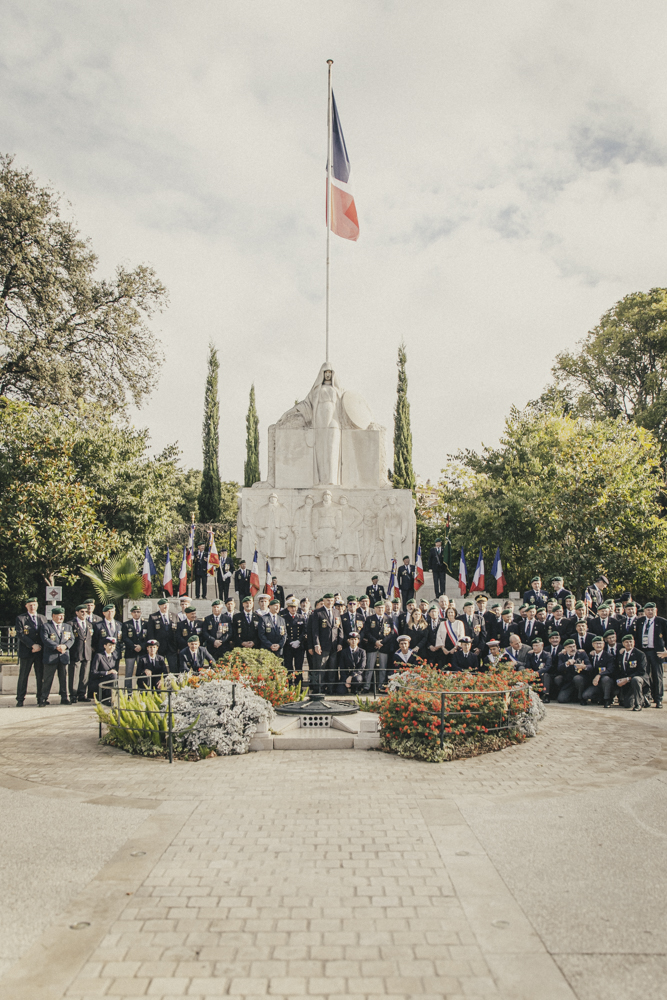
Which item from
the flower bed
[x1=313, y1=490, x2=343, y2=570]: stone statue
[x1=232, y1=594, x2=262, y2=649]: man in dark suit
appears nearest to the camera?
the flower bed

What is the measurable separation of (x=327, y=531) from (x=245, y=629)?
424 inches

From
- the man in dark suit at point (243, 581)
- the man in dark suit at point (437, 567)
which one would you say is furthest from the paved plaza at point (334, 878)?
the man in dark suit at point (437, 567)

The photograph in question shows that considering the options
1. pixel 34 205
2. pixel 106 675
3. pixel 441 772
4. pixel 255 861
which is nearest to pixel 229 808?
pixel 255 861

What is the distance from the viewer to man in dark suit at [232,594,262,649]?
514 inches

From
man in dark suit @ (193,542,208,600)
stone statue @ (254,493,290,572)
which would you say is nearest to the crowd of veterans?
stone statue @ (254,493,290,572)

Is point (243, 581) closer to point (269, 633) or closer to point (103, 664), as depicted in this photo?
point (103, 664)

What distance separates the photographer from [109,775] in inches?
316

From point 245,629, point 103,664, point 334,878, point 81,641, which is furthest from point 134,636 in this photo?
point 334,878

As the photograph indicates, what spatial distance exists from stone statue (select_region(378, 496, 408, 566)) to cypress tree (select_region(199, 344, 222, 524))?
89.4 feet

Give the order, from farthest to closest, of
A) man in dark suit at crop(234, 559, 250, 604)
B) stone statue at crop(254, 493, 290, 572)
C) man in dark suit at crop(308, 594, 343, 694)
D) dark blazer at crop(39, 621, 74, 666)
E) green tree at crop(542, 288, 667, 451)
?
green tree at crop(542, 288, 667, 451) → stone statue at crop(254, 493, 290, 572) → man in dark suit at crop(234, 559, 250, 604) → man in dark suit at crop(308, 594, 343, 694) → dark blazer at crop(39, 621, 74, 666)

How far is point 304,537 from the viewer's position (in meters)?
24.0

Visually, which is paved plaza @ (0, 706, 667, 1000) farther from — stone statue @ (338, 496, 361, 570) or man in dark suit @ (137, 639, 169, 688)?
stone statue @ (338, 496, 361, 570)

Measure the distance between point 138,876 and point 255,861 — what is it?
31.4 inches

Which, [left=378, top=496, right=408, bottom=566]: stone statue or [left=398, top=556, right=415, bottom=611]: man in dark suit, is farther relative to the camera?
[left=378, top=496, right=408, bottom=566]: stone statue
